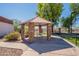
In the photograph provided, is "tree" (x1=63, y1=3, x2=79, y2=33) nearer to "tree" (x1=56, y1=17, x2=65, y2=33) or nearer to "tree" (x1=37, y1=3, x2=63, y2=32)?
"tree" (x1=56, y1=17, x2=65, y2=33)

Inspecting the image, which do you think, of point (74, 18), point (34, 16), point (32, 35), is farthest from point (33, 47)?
point (74, 18)

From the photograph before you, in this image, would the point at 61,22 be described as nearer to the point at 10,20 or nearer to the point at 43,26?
the point at 43,26

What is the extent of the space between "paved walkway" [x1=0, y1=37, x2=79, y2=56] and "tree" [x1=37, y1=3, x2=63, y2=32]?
0.61 meters

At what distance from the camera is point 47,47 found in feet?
28.2

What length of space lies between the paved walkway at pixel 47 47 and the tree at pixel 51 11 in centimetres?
61

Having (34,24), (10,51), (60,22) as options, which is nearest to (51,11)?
(60,22)

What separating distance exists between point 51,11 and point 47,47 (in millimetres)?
1125

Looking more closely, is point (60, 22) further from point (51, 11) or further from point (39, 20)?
point (39, 20)

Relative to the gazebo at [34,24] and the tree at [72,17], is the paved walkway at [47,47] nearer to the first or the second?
the gazebo at [34,24]

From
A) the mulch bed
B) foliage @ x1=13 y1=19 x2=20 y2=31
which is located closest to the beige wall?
foliage @ x1=13 y1=19 x2=20 y2=31

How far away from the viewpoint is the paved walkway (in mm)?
8383

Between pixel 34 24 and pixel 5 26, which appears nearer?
pixel 34 24

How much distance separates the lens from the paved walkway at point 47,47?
27.5ft

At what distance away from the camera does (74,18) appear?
28.3 ft
